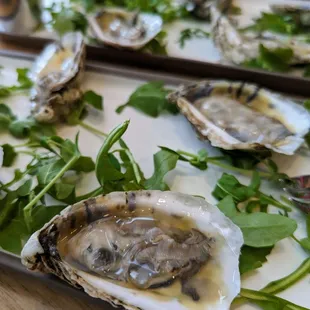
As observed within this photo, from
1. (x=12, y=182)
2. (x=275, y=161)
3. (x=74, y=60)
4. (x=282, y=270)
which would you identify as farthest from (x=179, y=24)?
(x=282, y=270)

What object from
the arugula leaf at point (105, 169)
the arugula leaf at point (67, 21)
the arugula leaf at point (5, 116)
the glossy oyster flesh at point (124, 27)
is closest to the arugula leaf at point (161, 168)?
the arugula leaf at point (105, 169)

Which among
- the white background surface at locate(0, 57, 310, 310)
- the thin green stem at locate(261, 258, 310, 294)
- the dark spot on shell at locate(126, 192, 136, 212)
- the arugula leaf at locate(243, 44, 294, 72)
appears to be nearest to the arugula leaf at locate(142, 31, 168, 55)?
the white background surface at locate(0, 57, 310, 310)

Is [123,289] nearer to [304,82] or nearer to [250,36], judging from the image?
[304,82]

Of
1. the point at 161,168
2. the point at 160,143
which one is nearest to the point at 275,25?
the point at 160,143

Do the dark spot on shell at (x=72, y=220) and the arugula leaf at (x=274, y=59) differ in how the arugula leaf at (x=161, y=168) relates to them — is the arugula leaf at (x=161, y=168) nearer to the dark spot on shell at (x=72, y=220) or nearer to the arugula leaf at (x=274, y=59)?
the dark spot on shell at (x=72, y=220)

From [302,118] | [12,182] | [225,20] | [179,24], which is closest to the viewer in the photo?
[12,182]

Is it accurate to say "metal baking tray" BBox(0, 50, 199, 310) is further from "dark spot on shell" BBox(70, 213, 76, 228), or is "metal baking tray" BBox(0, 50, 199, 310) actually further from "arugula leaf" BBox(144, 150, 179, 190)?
"arugula leaf" BBox(144, 150, 179, 190)
